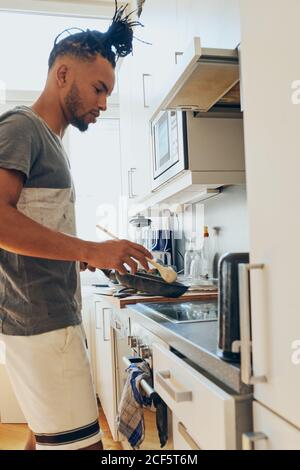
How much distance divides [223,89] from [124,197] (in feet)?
6.08

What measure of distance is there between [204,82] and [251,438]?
0.98 m

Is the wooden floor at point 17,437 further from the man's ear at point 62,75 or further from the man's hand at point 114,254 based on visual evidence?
the man's ear at point 62,75

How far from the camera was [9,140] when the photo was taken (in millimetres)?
983

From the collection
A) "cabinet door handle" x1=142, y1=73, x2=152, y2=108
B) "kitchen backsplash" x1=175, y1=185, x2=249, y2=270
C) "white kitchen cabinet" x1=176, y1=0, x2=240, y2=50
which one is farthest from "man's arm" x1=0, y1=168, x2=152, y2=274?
"cabinet door handle" x1=142, y1=73, x2=152, y2=108

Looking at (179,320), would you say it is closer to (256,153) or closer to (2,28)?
(256,153)

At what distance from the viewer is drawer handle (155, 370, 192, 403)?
0.77m

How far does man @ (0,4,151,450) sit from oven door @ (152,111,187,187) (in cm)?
48

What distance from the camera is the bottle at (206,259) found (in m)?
2.03

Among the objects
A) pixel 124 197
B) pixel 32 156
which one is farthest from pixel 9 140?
pixel 124 197

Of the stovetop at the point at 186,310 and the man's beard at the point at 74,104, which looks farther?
the man's beard at the point at 74,104

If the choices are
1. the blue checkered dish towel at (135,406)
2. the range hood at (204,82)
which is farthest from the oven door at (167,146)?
the blue checkered dish towel at (135,406)

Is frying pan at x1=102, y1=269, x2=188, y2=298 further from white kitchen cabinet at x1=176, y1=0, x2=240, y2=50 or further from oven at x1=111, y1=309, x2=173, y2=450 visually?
white kitchen cabinet at x1=176, y1=0, x2=240, y2=50

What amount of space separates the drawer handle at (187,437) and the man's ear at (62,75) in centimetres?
96

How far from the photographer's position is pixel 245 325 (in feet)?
2.08
